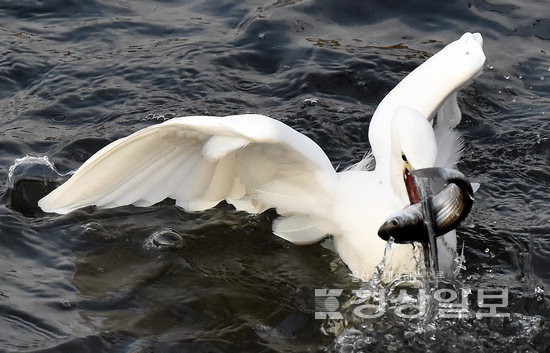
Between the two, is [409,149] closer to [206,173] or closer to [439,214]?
[439,214]

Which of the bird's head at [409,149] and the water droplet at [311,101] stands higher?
the bird's head at [409,149]

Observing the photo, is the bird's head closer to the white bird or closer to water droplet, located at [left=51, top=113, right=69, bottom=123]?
the white bird

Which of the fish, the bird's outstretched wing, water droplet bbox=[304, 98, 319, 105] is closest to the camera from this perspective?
the fish

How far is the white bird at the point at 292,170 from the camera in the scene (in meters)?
5.25

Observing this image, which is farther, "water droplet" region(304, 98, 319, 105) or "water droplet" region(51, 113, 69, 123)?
"water droplet" region(304, 98, 319, 105)

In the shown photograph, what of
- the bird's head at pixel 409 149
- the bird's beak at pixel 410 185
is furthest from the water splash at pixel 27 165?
the bird's beak at pixel 410 185

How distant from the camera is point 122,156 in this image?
18.4 ft

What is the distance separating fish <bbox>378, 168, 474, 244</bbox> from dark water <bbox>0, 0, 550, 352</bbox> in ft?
2.35

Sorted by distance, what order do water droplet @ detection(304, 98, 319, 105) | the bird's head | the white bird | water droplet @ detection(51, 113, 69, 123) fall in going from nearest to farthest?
the bird's head → the white bird → water droplet @ detection(51, 113, 69, 123) → water droplet @ detection(304, 98, 319, 105)

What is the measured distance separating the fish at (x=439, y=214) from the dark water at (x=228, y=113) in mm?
717

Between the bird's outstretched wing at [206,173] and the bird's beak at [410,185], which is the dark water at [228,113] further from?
the bird's beak at [410,185]

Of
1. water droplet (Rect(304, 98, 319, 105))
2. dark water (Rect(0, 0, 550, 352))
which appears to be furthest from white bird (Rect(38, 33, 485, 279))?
water droplet (Rect(304, 98, 319, 105))

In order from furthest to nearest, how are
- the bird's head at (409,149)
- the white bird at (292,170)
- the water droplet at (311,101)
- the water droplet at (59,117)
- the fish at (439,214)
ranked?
the water droplet at (311,101)
the water droplet at (59,117)
the white bird at (292,170)
the bird's head at (409,149)
the fish at (439,214)

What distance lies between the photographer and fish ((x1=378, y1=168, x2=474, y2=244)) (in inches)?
181
